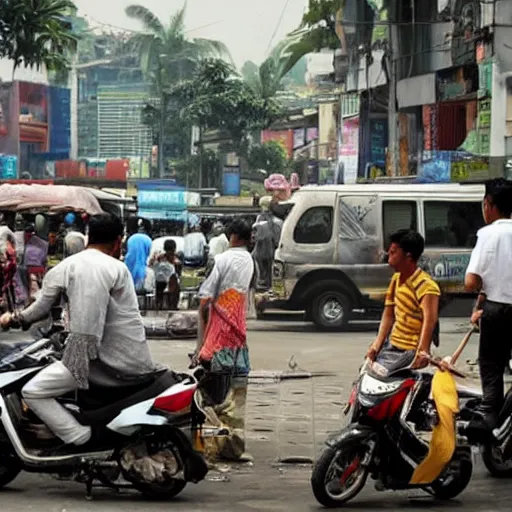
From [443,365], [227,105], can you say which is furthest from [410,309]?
[227,105]

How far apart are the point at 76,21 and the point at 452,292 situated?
225 feet

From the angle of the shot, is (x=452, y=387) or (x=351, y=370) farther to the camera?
(x=351, y=370)

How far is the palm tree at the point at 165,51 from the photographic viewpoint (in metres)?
62.5

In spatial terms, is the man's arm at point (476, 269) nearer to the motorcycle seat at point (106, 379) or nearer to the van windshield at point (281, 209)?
the motorcycle seat at point (106, 379)

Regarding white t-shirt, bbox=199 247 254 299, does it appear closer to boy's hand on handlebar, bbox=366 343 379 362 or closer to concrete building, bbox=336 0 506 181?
boy's hand on handlebar, bbox=366 343 379 362

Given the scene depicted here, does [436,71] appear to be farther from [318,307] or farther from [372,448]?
[372,448]

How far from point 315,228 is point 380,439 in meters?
11.2

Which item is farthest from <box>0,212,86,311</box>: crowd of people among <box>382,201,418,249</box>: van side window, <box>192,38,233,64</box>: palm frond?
<box>192,38,233,64</box>: palm frond

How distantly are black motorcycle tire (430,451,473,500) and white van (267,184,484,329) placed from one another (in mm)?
10627

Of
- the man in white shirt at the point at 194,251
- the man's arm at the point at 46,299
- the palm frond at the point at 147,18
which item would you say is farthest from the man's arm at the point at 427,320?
the palm frond at the point at 147,18

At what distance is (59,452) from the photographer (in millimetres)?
7016

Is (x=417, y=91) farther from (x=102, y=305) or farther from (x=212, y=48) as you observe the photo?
(x=212, y=48)

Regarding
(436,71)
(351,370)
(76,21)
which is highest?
(76,21)

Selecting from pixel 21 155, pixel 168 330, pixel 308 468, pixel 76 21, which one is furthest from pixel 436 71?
pixel 76 21
